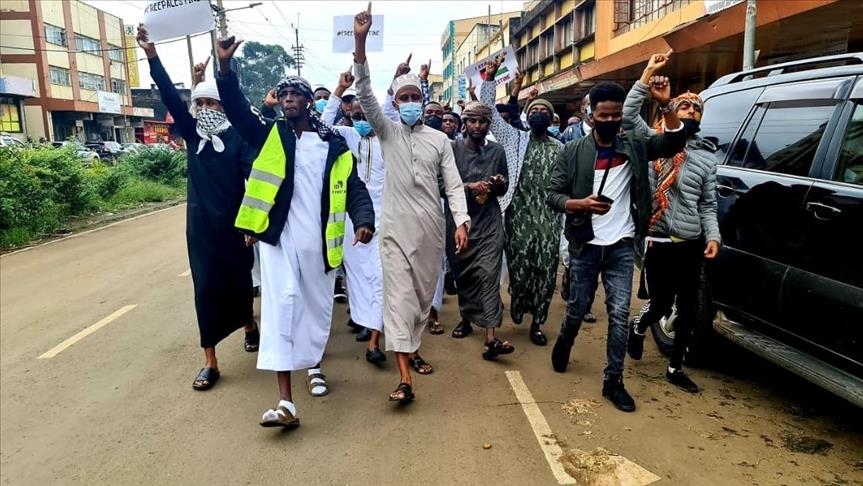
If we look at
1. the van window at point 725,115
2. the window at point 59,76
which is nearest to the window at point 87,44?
the window at point 59,76

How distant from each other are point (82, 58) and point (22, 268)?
47.8 metres

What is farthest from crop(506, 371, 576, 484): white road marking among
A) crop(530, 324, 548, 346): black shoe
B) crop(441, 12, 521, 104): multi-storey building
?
crop(441, 12, 521, 104): multi-storey building

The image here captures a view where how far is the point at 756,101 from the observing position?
4172 millimetres

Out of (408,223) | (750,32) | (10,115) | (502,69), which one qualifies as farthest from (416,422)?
(10,115)

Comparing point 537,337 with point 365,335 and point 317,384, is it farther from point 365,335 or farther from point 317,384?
point 317,384

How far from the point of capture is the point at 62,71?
4653 centimetres

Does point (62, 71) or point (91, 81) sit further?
point (91, 81)

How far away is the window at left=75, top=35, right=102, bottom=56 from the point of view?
157 ft

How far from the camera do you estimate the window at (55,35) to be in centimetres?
4414

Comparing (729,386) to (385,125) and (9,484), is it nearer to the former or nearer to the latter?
(385,125)

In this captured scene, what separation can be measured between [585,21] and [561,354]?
20655 mm

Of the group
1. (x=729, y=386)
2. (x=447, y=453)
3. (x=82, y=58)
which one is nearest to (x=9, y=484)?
(x=447, y=453)

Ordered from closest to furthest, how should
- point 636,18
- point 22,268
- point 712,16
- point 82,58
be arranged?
point 712,16 < point 22,268 < point 636,18 < point 82,58

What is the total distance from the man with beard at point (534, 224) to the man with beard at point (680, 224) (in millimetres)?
1057
